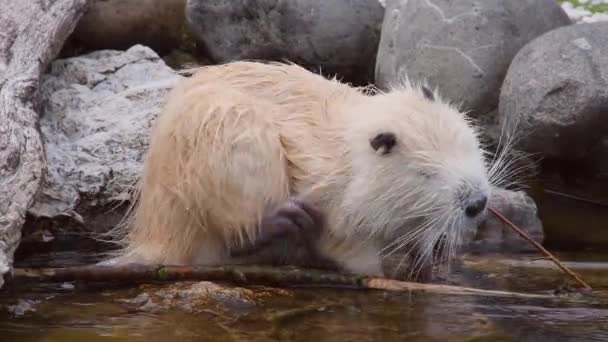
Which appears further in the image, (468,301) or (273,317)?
(468,301)

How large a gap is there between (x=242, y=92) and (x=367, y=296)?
1.02 m

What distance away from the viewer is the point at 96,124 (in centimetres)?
520

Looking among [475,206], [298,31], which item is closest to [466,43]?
[298,31]

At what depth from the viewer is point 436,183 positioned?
12.3ft

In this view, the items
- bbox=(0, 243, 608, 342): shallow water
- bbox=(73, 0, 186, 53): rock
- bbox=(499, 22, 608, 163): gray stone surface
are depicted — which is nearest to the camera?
bbox=(0, 243, 608, 342): shallow water

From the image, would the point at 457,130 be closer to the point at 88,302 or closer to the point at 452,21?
the point at 88,302

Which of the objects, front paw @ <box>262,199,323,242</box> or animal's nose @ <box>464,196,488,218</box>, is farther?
front paw @ <box>262,199,323,242</box>

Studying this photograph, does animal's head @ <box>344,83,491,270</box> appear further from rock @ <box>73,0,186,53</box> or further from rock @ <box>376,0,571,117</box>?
rock @ <box>73,0,186,53</box>

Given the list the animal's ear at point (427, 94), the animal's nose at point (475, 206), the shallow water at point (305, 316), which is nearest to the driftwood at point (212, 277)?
the shallow water at point (305, 316)

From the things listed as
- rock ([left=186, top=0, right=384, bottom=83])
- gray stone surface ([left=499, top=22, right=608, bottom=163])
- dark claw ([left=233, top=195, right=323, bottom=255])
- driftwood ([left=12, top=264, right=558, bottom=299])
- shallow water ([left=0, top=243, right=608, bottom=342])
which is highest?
rock ([left=186, top=0, right=384, bottom=83])

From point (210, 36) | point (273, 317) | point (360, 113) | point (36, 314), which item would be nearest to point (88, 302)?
point (36, 314)

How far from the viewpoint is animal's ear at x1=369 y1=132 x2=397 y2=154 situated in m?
3.77

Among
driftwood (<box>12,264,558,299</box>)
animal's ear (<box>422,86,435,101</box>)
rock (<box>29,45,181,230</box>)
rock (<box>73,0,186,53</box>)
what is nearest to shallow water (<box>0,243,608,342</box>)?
driftwood (<box>12,264,558,299</box>)

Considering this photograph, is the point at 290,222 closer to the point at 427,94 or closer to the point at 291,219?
the point at 291,219
